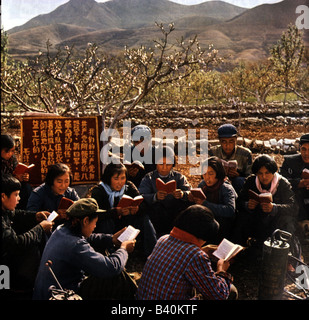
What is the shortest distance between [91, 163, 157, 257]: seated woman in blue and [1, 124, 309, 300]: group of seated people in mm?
12

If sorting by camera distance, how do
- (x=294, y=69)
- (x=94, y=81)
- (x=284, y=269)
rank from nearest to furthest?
1. (x=284, y=269)
2. (x=94, y=81)
3. (x=294, y=69)

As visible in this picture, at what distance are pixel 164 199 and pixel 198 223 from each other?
6.02 feet

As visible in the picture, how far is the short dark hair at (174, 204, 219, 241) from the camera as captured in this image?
238 cm

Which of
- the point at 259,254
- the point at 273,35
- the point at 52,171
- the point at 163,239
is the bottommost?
the point at 259,254

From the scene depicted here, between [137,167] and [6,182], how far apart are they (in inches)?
84.0

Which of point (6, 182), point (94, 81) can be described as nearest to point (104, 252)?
point (6, 182)

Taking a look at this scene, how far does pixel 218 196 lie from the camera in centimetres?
405

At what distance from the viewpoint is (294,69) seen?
17.3m

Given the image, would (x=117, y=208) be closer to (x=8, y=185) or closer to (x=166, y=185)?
(x=166, y=185)

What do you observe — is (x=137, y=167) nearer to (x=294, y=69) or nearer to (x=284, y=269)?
(x=284, y=269)

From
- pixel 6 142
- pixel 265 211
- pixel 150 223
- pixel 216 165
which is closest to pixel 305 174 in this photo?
pixel 265 211

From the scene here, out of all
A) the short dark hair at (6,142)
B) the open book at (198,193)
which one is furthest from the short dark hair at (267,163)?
the short dark hair at (6,142)

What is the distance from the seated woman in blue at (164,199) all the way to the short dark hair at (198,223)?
1668mm

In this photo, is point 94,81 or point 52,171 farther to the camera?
point 94,81
